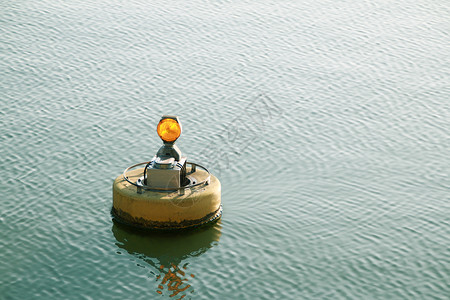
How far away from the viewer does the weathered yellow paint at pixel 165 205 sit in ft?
79.7

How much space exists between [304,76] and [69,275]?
19.0 m

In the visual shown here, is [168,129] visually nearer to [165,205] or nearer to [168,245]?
[165,205]

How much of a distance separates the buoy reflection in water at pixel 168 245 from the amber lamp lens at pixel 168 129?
2.85 metres

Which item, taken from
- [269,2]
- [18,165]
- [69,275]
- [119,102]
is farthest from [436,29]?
[69,275]

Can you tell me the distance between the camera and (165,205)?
24250 mm

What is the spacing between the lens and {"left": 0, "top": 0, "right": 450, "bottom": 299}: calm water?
76.7 feet

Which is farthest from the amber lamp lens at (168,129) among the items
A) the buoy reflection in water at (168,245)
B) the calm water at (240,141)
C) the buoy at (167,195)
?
the calm water at (240,141)

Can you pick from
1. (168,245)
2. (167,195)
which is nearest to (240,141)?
(167,195)

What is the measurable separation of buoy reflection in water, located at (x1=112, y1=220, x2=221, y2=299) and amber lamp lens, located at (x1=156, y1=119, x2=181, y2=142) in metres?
2.85

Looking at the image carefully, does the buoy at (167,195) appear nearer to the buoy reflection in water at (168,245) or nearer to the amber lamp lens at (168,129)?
the amber lamp lens at (168,129)

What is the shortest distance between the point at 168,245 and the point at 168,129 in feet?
11.1

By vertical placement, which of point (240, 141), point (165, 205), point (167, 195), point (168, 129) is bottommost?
point (240, 141)

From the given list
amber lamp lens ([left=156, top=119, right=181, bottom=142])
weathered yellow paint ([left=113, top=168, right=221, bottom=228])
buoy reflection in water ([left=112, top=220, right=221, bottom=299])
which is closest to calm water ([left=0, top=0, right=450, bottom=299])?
buoy reflection in water ([left=112, top=220, right=221, bottom=299])

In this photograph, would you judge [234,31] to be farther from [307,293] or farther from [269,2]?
[307,293]
